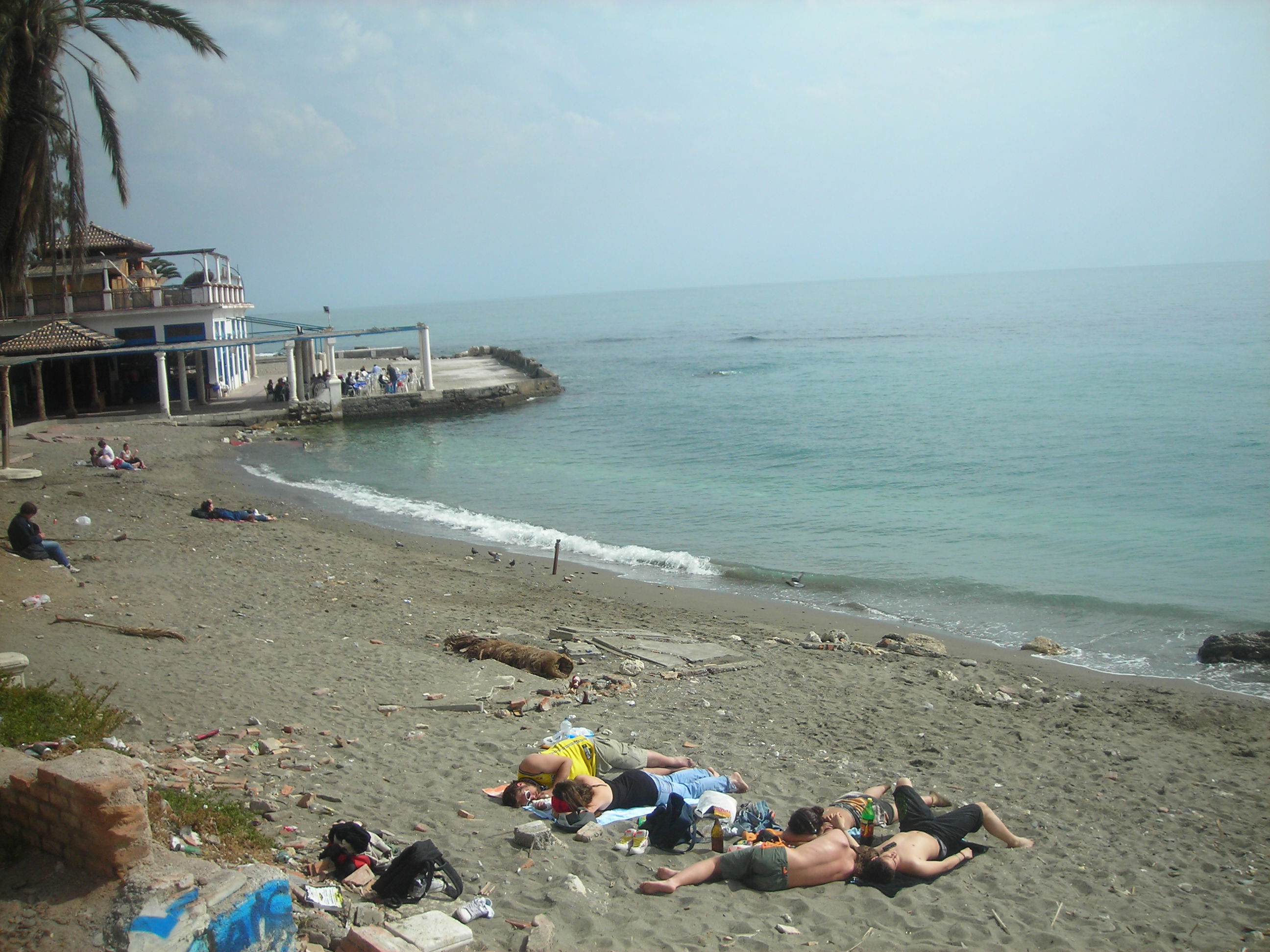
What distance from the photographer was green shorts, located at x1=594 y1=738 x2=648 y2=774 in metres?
7.09

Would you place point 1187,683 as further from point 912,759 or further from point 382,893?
point 382,893

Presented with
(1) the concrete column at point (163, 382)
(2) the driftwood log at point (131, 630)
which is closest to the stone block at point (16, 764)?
(2) the driftwood log at point (131, 630)

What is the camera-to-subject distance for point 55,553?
12.4 meters

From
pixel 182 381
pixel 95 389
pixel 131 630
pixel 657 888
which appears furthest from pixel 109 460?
pixel 657 888

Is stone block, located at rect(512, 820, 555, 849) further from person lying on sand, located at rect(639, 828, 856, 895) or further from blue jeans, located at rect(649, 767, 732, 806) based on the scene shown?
blue jeans, located at rect(649, 767, 732, 806)

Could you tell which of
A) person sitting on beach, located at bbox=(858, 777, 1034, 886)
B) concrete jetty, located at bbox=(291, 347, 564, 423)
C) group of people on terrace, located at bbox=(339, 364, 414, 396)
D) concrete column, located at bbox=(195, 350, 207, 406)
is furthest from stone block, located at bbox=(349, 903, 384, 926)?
group of people on terrace, located at bbox=(339, 364, 414, 396)

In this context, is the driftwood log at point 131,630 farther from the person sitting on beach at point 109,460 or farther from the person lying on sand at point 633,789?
the person sitting on beach at point 109,460

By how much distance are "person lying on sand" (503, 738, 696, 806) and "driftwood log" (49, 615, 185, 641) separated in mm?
4885

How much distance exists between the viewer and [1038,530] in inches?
787

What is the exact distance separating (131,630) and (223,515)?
29.5 feet

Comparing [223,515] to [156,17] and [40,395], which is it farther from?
[40,395]


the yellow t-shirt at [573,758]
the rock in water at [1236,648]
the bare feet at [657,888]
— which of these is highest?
the yellow t-shirt at [573,758]

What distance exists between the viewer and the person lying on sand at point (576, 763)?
6500 millimetres

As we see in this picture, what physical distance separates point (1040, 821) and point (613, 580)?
9919mm
